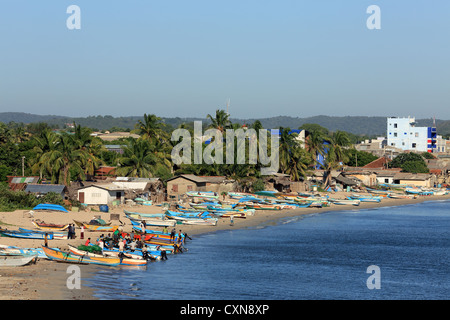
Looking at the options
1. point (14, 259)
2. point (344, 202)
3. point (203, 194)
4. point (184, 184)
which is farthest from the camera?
point (344, 202)

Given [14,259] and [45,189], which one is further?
[45,189]

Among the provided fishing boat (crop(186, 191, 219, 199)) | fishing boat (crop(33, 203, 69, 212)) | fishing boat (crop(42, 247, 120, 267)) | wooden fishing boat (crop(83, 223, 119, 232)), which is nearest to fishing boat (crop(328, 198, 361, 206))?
fishing boat (crop(186, 191, 219, 199))

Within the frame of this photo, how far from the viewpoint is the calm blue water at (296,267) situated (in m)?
35.8

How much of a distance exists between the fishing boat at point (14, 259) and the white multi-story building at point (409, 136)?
6720 inches

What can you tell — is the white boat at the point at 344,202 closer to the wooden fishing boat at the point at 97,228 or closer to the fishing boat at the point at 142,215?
the fishing boat at the point at 142,215

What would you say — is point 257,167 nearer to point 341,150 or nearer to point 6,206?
point 341,150

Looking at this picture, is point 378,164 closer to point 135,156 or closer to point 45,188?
point 135,156

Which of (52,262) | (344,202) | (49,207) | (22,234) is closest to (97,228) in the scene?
(22,234)

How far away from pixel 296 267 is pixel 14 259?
1990 centimetres

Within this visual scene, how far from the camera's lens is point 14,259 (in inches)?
1451

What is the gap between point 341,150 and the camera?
119m

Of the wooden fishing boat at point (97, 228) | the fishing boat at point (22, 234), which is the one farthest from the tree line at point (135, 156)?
the fishing boat at point (22, 234)
